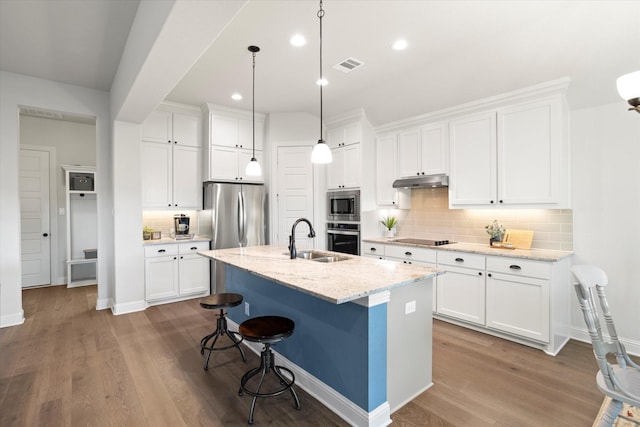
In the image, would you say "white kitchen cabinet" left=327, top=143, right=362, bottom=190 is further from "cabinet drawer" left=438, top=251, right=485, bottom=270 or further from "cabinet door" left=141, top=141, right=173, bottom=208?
"cabinet door" left=141, top=141, right=173, bottom=208

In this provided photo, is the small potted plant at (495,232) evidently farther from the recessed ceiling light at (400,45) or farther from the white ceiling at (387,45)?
the recessed ceiling light at (400,45)

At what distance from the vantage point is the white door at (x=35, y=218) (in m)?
5.26

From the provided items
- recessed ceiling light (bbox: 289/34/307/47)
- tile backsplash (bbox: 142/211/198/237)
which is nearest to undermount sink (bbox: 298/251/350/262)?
recessed ceiling light (bbox: 289/34/307/47)

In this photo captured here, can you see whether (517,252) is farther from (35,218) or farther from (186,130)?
(35,218)

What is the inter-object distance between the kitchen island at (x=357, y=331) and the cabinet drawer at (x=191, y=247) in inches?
88.2

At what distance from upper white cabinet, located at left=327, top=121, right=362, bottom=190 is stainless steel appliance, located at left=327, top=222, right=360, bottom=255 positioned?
1.95 ft

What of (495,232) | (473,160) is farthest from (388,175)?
(495,232)

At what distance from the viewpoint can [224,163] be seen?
4.87 meters

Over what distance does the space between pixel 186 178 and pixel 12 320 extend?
2.61 m

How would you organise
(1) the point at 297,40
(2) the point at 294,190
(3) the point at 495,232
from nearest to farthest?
(1) the point at 297,40 → (3) the point at 495,232 → (2) the point at 294,190

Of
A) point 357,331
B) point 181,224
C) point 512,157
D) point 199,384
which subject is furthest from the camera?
point 181,224

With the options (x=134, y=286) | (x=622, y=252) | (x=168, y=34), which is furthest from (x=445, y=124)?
(x=134, y=286)

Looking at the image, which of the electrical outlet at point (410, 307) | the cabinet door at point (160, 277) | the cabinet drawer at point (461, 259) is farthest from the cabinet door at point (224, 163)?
the electrical outlet at point (410, 307)

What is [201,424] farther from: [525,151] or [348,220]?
[525,151]
